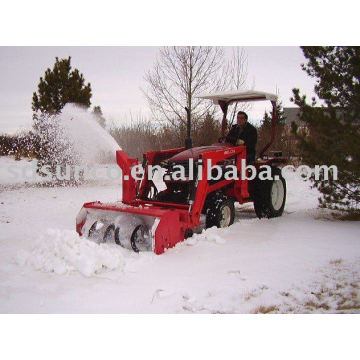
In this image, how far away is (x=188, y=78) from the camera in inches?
255

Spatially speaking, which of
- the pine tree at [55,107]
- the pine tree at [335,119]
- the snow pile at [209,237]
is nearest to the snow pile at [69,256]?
the snow pile at [209,237]

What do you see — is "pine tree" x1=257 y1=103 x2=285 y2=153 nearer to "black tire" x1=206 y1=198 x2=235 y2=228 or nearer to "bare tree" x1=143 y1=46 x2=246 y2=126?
"bare tree" x1=143 y1=46 x2=246 y2=126

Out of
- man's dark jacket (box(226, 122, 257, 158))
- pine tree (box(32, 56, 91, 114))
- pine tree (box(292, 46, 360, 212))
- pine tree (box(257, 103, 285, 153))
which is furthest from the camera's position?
pine tree (box(257, 103, 285, 153))

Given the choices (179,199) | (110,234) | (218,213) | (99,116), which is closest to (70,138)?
(99,116)

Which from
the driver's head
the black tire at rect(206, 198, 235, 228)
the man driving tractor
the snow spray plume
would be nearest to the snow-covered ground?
the black tire at rect(206, 198, 235, 228)

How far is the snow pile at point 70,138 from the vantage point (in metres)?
8.76

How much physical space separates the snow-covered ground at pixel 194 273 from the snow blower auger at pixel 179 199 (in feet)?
0.73

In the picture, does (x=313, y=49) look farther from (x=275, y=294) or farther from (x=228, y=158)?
(x=275, y=294)

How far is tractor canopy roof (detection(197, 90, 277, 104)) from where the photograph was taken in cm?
571

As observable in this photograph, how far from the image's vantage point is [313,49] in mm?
5371

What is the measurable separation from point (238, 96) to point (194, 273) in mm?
3277

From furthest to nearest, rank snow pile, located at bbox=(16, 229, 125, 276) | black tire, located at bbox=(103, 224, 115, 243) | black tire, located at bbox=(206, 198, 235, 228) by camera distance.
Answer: black tire, located at bbox=(206, 198, 235, 228)
black tire, located at bbox=(103, 224, 115, 243)
snow pile, located at bbox=(16, 229, 125, 276)

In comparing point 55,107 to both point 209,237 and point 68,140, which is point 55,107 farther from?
point 209,237

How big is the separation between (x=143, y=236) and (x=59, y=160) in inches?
204
